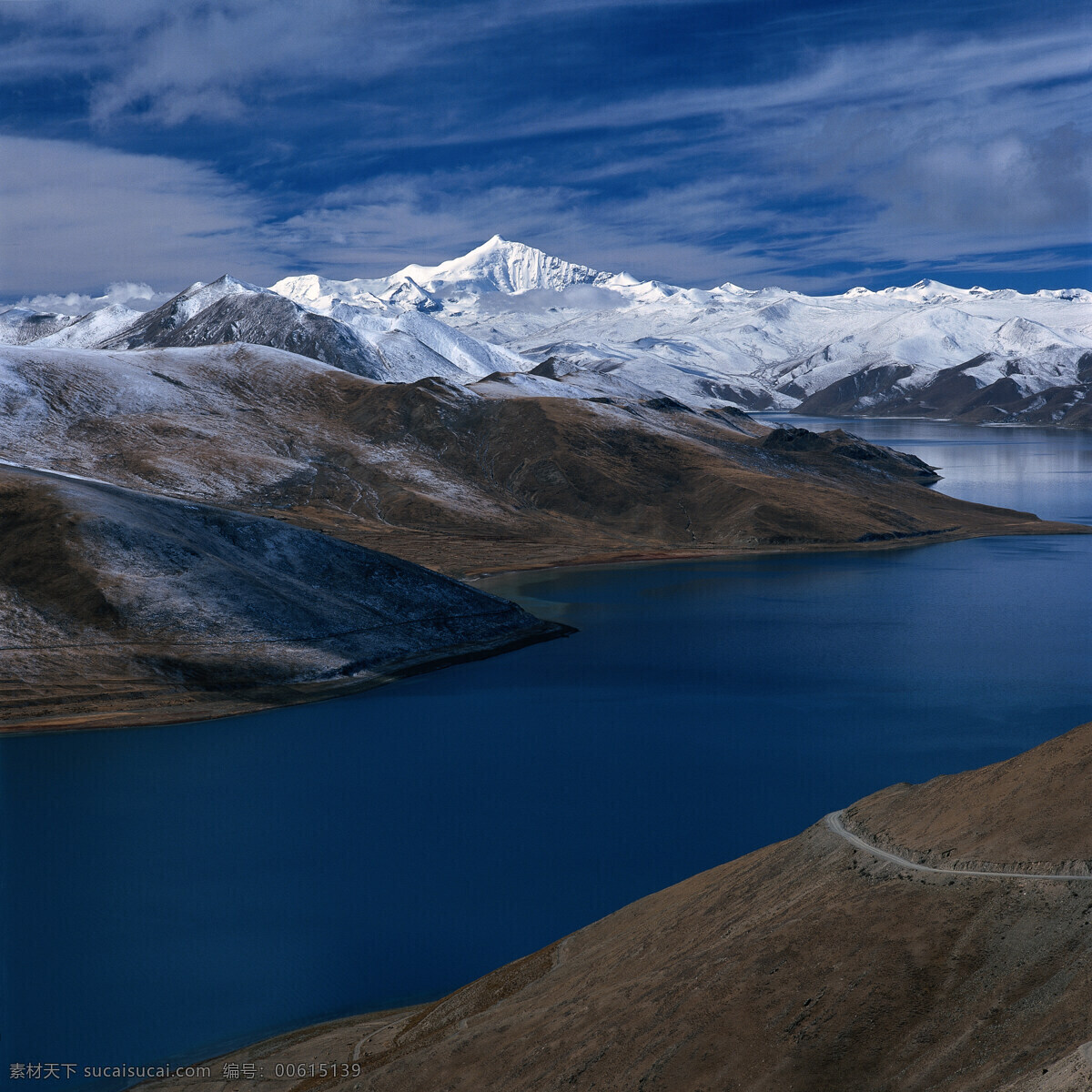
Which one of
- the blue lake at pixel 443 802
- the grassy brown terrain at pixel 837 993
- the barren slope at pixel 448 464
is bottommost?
the blue lake at pixel 443 802

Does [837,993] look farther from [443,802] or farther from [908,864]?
[443,802]

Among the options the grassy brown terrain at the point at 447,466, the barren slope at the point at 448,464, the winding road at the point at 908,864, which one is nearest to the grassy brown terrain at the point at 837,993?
the winding road at the point at 908,864

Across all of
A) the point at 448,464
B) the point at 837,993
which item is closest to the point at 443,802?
the point at 837,993

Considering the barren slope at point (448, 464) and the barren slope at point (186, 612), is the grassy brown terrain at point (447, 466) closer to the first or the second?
the barren slope at point (448, 464)

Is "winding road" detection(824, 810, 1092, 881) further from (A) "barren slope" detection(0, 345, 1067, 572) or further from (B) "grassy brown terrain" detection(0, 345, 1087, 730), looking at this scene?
(A) "barren slope" detection(0, 345, 1067, 572)

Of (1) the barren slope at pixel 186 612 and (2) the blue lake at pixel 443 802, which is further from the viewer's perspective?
(1) the barren slope at pixel 186 612

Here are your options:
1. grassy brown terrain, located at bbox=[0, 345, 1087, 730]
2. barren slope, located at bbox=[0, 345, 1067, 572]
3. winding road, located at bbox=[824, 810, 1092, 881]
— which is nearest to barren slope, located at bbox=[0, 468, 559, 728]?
grassy brown terrain, located at bbox=[0, 345, 1087, 730]

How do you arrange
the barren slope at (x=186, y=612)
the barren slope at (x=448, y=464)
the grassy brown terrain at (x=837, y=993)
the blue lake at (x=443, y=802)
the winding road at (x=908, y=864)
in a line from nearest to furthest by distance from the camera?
the grassy brown terrain at (x=837, y=993), the winding road at (x=908, y=864), the blue lake at (x=443, y=802), the barren slope at (x=186, y=612), the barren slope at (x=448, y=464)
